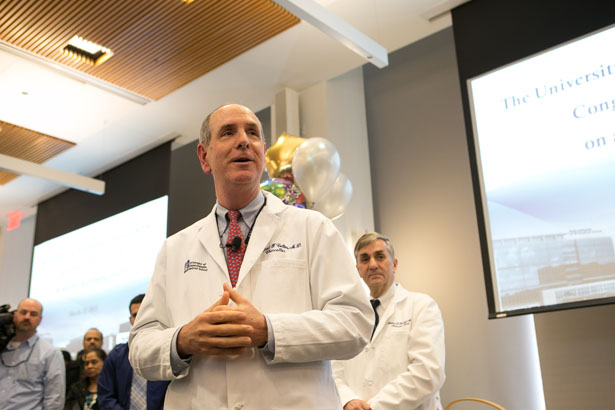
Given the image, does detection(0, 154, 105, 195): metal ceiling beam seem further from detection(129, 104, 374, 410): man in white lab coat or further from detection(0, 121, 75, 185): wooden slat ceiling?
detection(129, 104, 374, 410): man in white lab coat

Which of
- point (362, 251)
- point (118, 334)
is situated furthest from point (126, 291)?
point (362, 251)

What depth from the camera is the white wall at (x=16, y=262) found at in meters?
8.62

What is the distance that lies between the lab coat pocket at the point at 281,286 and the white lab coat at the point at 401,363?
1.31m

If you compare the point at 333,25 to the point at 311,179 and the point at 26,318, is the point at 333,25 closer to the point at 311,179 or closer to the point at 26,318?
the point at 311,179

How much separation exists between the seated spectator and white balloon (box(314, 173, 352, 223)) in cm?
195

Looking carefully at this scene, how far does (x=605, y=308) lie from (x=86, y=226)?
240 inches

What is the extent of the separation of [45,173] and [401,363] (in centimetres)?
431

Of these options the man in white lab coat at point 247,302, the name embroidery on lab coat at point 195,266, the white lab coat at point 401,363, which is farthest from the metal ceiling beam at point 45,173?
the name embroidery on lab coat at point 195,266

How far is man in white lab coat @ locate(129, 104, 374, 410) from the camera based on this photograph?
1139 millimetres

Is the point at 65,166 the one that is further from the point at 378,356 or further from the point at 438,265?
the point at 378,356

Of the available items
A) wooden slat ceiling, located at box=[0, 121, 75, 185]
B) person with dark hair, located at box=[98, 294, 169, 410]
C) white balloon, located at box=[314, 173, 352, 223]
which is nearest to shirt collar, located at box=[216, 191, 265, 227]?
person with dark hair, located at box=[98, 294, 169, 410]

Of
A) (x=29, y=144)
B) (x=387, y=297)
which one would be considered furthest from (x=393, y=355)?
(x=29, y=144)

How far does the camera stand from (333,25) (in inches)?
141

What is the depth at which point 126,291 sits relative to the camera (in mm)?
6555
